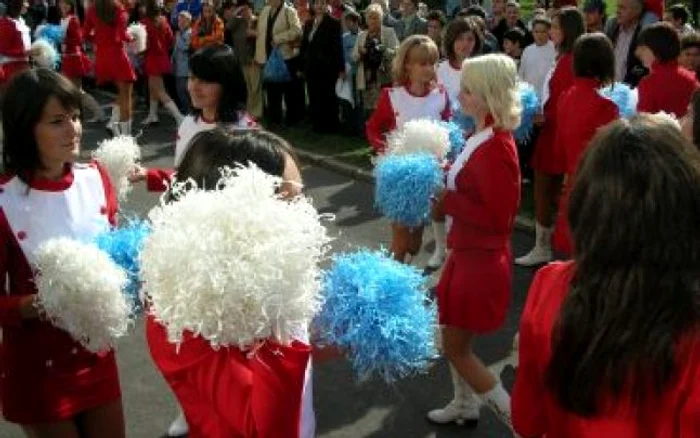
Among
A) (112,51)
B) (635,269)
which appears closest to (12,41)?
(112,51)

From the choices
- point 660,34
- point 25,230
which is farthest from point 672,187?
point 660,34

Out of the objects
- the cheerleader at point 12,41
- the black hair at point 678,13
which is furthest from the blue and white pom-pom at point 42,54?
the black hair at point 678,13

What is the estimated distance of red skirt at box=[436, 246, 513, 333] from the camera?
148 inches

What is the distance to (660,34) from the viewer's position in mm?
5816

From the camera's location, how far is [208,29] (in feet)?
39.4

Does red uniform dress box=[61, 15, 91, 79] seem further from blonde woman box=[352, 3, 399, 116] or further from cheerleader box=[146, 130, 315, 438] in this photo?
cheerleader box=[146, 130, 315, 438]

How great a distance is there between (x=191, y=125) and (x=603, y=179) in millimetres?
2893

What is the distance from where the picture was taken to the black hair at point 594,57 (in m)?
5.45

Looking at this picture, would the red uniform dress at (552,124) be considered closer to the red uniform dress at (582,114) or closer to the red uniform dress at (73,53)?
the red uniform dress at (582,114)

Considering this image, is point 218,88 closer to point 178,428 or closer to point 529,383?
point 178,428

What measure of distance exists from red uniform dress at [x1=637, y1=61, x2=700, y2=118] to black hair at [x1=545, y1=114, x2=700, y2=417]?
4294mm

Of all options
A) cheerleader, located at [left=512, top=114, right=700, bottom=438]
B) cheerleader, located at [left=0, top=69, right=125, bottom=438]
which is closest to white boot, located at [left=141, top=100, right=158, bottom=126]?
cheerleader, located at [left=0, top=69, right=125, bottom=438]

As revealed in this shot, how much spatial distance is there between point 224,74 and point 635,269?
270 centimetres

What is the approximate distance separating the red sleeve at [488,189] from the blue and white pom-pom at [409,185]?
0.16m
